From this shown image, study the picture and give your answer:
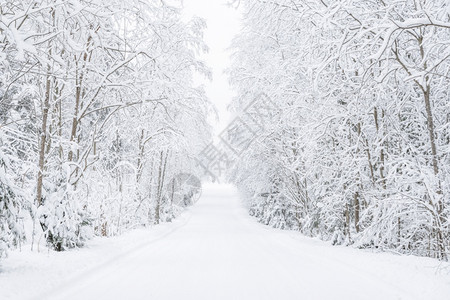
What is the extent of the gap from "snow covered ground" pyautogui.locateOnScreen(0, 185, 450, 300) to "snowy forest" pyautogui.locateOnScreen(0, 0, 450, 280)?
24.6 inches

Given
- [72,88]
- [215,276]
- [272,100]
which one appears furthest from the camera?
[272,100]

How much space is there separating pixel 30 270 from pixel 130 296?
6.31ft

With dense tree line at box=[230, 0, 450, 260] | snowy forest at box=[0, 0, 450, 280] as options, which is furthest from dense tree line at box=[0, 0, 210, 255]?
dense tree line at box=[230, 0, 450, 260]

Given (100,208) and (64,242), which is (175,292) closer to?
(64,242)

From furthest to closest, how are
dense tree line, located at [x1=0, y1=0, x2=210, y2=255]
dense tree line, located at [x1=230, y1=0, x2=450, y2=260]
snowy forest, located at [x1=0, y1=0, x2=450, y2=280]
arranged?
dense tree line, located at [x1=230, y1=0, x2=450, y2=260], snowy forest, located at [x1=0, y1=0, x2=450, y2=280], dense tree line, located at [x1=0, y1=0, x2=210, y2=255]

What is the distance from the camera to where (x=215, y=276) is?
676 cm

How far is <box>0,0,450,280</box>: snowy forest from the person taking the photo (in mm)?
5418

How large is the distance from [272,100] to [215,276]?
9228 mm

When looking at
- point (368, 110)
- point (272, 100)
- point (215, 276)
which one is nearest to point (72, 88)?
point (215, 276)

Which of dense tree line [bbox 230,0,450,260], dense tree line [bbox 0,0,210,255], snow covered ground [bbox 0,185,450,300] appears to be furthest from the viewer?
dense tree line [bbox 230,0,450,260]

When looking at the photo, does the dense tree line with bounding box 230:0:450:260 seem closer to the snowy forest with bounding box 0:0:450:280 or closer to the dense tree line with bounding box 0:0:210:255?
the snowy forest with bounding box 0:0:450:280

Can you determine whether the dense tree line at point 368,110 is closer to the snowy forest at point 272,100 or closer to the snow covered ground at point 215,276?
the snowy forest at point 272,100

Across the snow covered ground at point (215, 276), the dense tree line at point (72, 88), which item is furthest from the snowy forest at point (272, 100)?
the snow covered ground at point (215, 276)

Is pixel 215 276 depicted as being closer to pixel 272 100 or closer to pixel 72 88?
pixel 72 88
